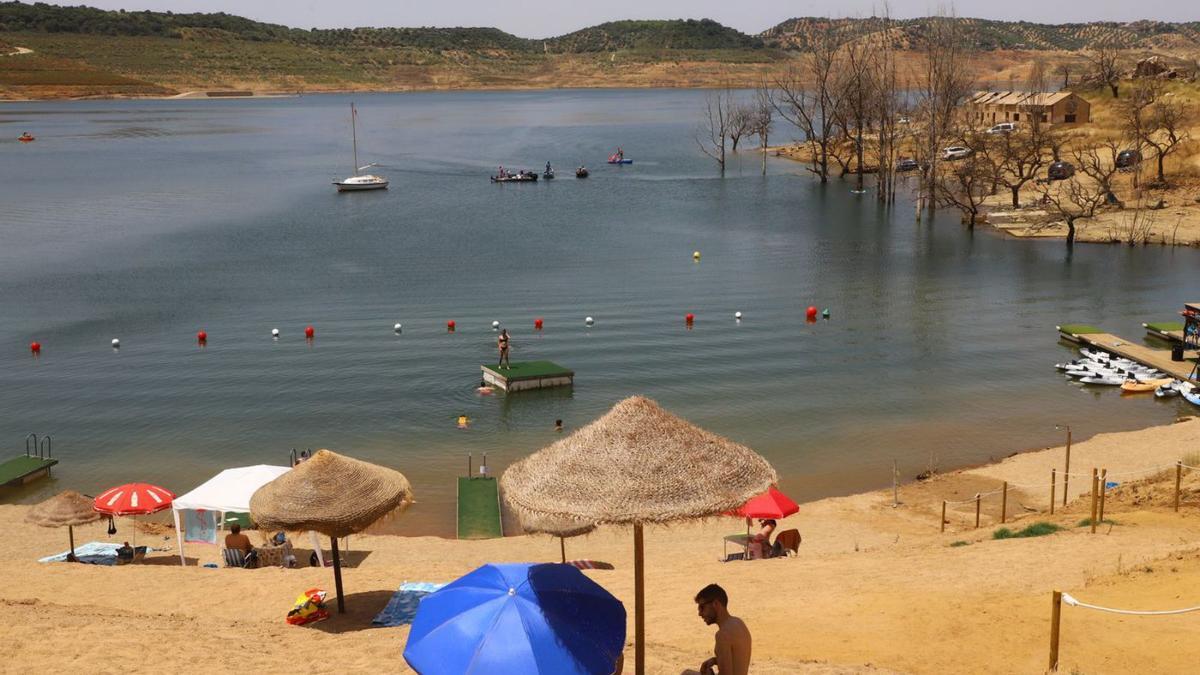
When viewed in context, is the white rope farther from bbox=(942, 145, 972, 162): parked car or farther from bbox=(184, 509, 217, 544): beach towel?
bbox=(942, 145, 972, 162): parked car

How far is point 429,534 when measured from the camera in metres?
22.2

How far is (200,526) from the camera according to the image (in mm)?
19031

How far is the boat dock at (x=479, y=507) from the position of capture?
71.6 ft

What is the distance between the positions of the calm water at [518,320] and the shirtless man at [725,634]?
1376 cm

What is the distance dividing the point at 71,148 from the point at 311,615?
109 m

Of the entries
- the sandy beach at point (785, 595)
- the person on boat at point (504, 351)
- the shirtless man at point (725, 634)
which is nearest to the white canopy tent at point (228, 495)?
the sandy beach at point (785, 595)

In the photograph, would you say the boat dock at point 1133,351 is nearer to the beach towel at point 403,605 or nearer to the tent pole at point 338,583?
the beach towel at point 403,605

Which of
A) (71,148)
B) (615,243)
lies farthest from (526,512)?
(71,148)

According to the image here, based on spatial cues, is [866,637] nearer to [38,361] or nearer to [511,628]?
[511,628]

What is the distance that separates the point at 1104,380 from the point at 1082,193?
108 feet

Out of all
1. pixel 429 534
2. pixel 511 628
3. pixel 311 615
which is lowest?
pixel 429 534

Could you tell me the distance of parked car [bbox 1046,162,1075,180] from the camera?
67.9 meters

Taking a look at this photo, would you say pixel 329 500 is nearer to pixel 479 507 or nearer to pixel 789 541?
pixel 789 541

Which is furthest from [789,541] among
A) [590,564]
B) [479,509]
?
[479,509]
